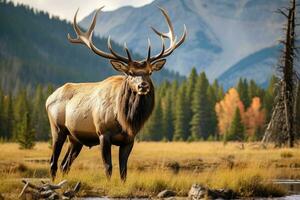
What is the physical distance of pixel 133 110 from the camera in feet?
45.4

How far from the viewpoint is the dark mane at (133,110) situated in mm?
13812

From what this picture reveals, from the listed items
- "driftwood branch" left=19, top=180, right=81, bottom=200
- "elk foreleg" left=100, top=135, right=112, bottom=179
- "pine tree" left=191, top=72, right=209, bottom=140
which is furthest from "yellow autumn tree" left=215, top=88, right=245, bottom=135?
"driftwood branch" left=19, top=180, right=81, bottom=200

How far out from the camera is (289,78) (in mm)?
38125

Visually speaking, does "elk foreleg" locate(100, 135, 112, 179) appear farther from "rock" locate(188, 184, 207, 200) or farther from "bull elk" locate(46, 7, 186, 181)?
"rock" locate(188, 184, 207, 200)

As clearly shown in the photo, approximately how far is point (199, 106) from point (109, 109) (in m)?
67.1

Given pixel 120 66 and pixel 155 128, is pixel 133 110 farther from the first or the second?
pixel 155 128

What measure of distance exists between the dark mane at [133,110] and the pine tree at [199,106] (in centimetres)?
6623

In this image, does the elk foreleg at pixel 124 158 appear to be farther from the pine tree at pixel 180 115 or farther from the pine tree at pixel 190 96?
the pine tree at pixel 190 96

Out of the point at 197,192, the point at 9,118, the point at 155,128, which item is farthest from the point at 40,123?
the point at 197,192

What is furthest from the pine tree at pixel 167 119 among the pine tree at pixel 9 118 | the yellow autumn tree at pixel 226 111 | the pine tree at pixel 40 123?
the pine tree at pixel 9 118

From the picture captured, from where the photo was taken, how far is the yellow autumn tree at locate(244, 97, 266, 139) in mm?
85250

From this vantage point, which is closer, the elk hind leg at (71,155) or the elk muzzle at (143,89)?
the elk muzzle at (143,89)

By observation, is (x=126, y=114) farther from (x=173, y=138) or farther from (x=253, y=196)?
(x=173, y=138)

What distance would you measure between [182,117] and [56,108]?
66.4 m
